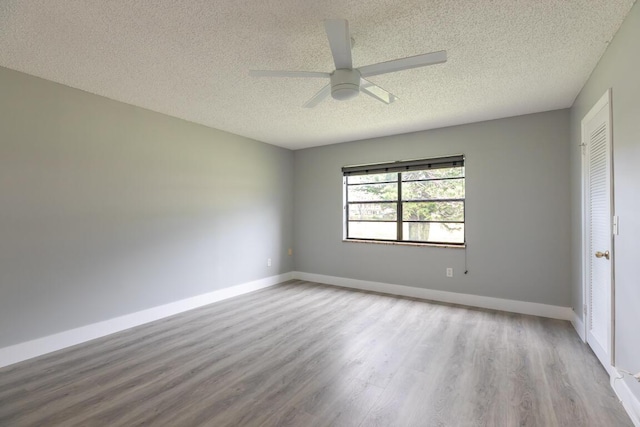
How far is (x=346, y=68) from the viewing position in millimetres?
2072

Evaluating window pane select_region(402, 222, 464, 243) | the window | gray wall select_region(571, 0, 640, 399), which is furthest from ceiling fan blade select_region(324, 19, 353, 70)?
window pane select_region(402, 222, 464, 243)

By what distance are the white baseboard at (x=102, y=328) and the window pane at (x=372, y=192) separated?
2.37m

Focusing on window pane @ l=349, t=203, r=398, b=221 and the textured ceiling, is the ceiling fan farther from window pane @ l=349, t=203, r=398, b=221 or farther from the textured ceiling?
window pane @ l=349, t=203, r=398, b=221

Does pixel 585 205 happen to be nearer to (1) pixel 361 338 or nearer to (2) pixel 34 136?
(1) pixel 361 338

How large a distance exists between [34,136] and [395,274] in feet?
14.7

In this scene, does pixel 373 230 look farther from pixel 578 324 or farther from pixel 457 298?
pixel 578 324

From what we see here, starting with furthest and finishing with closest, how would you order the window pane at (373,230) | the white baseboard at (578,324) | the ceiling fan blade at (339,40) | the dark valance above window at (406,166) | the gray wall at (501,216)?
the window pane at (373,230), the dark valance above window at (406,166), the gray wall at (501,216), the white baseboard at (578,324), the ceiling fan blade at (339,40)

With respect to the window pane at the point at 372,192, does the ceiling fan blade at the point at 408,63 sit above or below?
above

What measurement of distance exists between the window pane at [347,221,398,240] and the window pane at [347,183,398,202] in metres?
0.41

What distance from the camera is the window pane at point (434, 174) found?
13.9ft

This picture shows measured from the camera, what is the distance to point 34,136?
266cm

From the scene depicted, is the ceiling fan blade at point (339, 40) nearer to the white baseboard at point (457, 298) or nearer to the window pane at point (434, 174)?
the window pane at point (434, 174)

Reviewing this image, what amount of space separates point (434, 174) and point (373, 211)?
44.2 inches

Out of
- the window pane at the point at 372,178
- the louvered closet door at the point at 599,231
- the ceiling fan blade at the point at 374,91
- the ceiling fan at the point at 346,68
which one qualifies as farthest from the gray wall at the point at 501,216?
the ceiling fan at the point at 346,68
